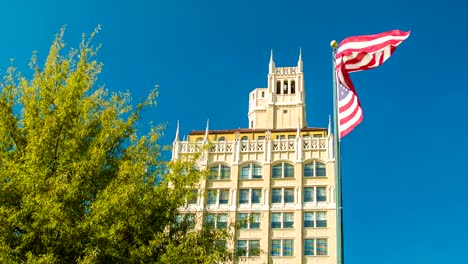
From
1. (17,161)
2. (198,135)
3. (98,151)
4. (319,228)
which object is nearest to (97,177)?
(98,151)

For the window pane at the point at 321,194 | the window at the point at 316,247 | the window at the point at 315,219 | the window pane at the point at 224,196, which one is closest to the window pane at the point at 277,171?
the window pane at the point at 321,194

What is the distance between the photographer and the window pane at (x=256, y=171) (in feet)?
239

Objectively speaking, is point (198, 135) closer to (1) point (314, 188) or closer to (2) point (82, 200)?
(1) point (314, 188)

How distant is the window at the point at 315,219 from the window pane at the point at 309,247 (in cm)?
212

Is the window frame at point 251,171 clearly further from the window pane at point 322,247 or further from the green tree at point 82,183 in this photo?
the green tree at point 82,183

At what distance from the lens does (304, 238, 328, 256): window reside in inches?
2584

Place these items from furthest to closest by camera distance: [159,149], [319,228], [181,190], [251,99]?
[251,99] → [319,228] → [159,149] → [181,190]

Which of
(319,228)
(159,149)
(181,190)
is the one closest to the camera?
(181,190)

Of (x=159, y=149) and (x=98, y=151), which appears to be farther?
(x=159, y=149)

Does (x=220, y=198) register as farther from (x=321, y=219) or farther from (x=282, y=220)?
(x=321, y=219)

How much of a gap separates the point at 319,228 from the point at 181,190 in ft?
170

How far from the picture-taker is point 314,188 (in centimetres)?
A: 7044

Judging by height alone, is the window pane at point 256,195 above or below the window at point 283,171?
below

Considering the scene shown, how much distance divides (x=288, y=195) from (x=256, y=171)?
5423 mm
